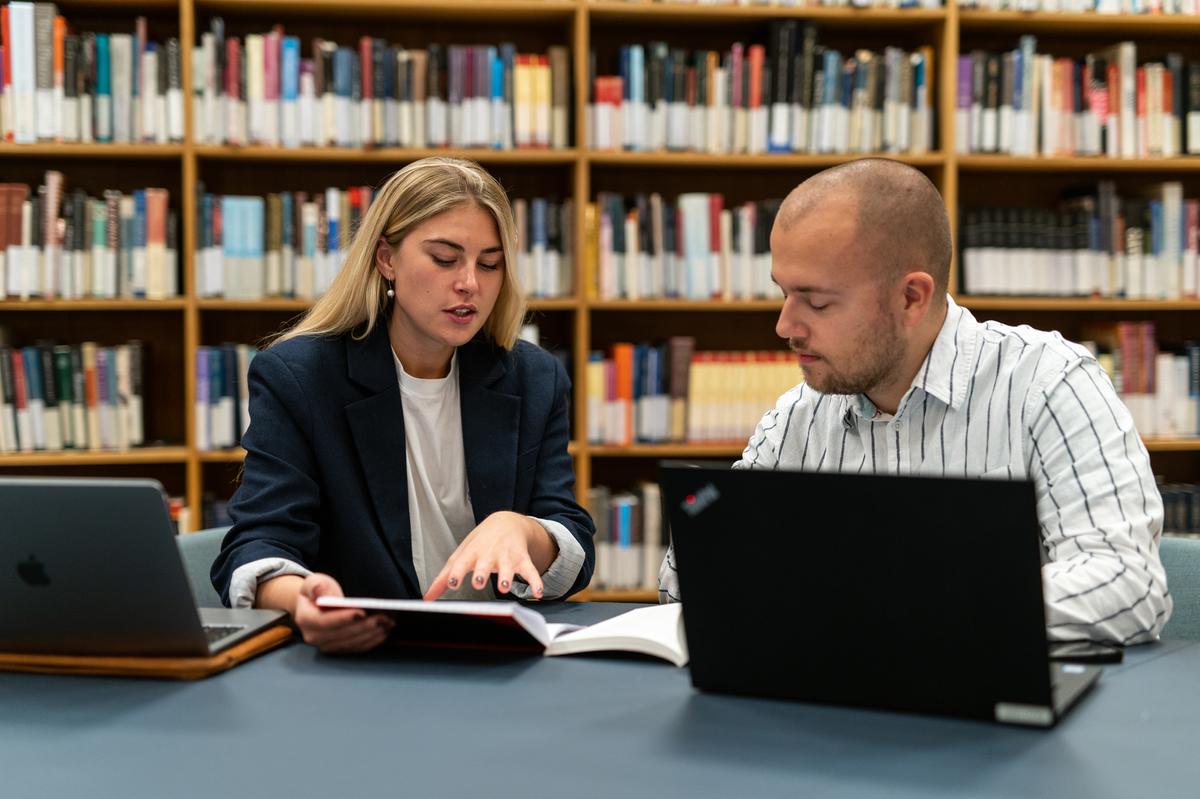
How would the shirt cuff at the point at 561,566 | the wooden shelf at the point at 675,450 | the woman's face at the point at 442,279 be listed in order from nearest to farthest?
the shirt cuff at the point at 561,566
the woman's face at the point at 442,279
the wooden shelf at the point at 675,450

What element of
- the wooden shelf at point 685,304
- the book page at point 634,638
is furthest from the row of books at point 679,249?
the book page at point 634,638

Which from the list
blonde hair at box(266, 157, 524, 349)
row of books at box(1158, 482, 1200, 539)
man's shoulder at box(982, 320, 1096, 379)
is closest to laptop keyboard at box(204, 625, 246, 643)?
blonde hair at box(266, 157, 524, 349)

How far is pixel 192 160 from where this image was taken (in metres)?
3.17

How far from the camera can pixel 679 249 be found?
335 cm

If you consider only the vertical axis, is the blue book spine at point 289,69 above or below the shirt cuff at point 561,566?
above

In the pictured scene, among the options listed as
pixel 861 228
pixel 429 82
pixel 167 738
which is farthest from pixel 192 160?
pixel 167 738

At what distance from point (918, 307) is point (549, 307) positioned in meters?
1.85

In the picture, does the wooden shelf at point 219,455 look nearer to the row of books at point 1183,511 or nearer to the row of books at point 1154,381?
the row of books at point 1154,381

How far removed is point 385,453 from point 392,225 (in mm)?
391

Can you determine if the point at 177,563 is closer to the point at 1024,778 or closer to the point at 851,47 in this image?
the point at 1024,778

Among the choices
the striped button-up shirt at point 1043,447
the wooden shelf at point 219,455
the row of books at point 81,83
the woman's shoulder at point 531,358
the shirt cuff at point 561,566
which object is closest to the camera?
the striped button-up shirt at point 1043,447

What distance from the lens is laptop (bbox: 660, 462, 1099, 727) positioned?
0.93 m

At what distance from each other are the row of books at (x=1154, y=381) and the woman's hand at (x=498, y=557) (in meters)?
2.43

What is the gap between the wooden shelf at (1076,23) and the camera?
3.36m
